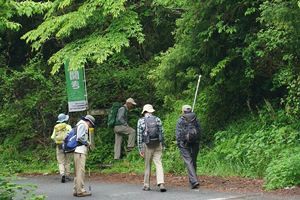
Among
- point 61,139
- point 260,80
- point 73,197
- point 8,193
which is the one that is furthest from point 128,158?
point 8,193

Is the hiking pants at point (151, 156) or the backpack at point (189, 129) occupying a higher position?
the backpack at point (189, 129)

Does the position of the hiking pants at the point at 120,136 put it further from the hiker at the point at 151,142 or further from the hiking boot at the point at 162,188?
the hiking boot at the point at 162,188

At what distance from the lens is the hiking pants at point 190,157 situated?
41.1ft

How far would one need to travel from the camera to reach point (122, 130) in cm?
1853

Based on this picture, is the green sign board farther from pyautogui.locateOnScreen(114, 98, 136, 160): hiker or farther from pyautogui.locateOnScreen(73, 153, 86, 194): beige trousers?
pyautogui.locateOnScreen(73, 153, 86, 194): beige trousers

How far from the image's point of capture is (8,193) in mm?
8266

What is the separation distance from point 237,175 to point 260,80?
13.0ft

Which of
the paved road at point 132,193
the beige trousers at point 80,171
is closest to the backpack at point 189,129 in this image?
the paved road at point 132,193

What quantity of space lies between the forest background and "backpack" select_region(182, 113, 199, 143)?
→ 180 centimetres

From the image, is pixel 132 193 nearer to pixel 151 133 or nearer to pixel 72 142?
pixel 151 133

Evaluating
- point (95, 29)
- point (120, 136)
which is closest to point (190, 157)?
point (120, 136)

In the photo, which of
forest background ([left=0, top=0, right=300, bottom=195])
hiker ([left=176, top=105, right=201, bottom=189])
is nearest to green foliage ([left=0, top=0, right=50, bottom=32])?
forest background ([left=0, top=0, right=300, bottom=195])

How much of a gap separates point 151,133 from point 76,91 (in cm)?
556

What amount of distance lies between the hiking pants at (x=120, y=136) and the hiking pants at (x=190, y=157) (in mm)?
5834
